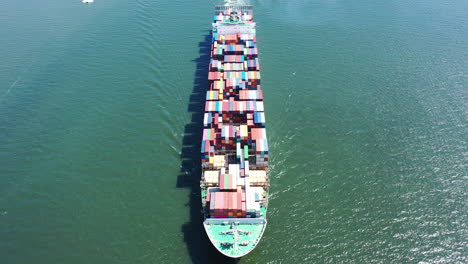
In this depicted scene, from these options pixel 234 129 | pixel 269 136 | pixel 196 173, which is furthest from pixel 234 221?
pixel 269 136

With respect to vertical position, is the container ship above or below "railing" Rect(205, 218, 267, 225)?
above

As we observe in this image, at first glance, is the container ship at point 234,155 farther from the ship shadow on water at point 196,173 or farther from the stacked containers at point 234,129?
the ship shadow on water at point 196,173

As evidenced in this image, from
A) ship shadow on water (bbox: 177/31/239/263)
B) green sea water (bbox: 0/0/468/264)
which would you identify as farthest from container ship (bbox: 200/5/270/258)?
green sea water (bbox: 0/0/468/264)

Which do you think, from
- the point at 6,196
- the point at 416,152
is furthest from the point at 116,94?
the point at 416,152

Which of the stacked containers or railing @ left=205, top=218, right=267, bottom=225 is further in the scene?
the stacked containers

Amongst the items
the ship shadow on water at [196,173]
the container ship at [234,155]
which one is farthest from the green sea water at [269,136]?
the container ship at [234,155]

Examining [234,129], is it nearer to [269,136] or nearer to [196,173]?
[269,136]

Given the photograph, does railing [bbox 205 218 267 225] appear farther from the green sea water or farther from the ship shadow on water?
the green sea water
